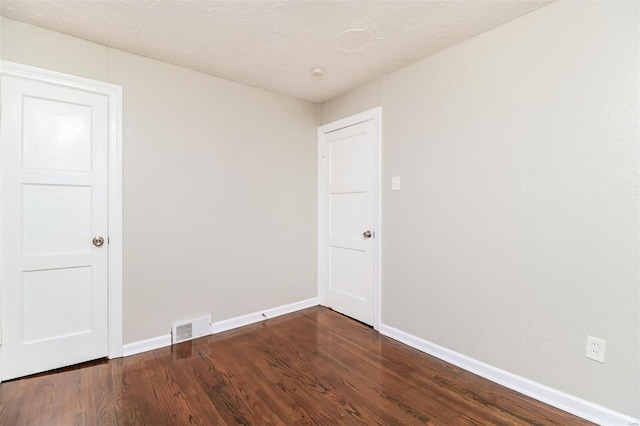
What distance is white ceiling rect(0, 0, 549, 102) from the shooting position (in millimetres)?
1813

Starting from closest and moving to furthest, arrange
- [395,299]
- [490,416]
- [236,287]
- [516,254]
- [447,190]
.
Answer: [490,416] < [516,254] < [447,190] < [395,299] < [236,287]

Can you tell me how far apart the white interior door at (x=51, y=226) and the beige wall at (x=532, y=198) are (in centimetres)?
255

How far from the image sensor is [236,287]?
2951 millimetres

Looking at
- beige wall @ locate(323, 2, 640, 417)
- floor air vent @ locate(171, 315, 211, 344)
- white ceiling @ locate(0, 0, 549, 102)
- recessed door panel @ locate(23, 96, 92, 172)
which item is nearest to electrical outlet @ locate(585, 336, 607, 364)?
beige wall @ locate(323, 2, 640, 417)

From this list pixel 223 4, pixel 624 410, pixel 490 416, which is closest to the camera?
pixel 624 410

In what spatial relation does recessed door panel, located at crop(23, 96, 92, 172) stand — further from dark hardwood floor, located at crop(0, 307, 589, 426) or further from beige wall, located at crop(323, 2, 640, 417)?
beige wall, located at crop(323, 2, 640, 417)

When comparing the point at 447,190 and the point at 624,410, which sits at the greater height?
the point at 447,190

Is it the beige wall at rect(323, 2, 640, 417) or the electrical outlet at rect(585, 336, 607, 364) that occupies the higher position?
the beige wall at rect(323, 2, 640, 417)

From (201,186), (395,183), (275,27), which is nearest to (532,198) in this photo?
(395,183)

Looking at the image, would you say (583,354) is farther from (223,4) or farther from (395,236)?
(223,4)

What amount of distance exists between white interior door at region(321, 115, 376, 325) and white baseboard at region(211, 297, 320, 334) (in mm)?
255

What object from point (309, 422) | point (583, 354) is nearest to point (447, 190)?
point (583, 354)

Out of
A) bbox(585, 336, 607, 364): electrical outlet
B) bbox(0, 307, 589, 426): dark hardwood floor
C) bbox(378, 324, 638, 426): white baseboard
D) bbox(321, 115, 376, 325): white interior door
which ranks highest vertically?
bbox(321, 115, 376, 325): white interior door

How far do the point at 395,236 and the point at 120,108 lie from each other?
2.58 metres
